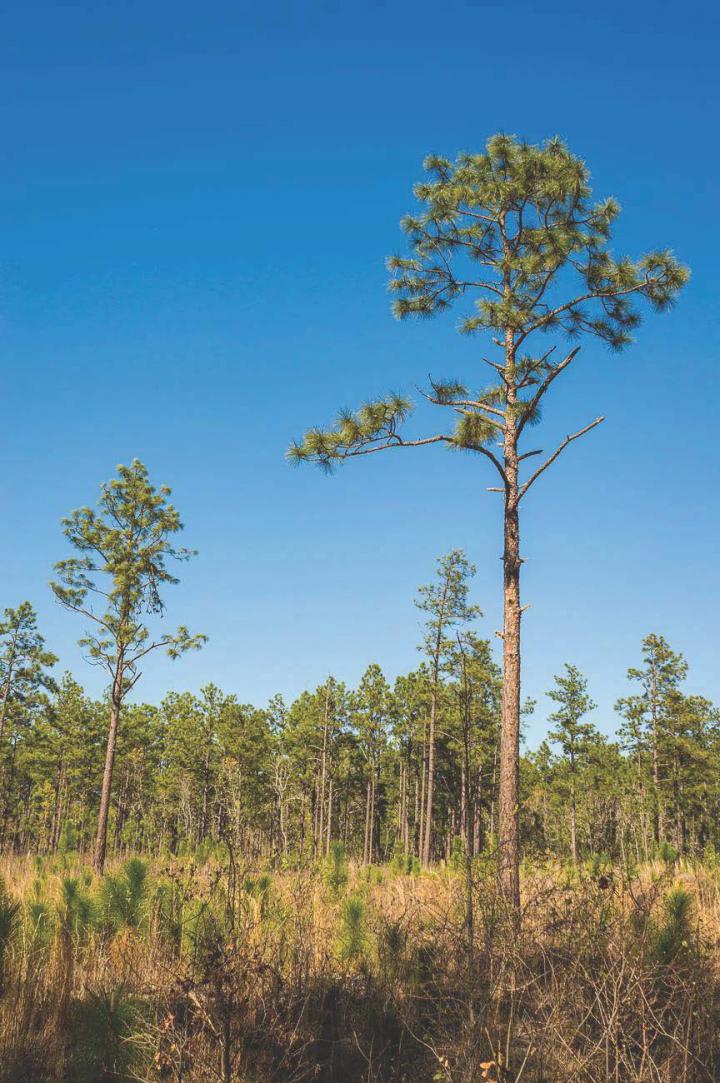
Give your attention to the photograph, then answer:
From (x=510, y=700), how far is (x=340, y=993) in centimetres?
373

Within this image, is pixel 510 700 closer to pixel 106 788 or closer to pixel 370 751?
pixel 106 788

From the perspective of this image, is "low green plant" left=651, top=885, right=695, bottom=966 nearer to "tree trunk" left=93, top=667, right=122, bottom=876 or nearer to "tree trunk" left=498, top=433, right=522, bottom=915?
"tree trunk" left=498, top=433, right=522, bottom=915

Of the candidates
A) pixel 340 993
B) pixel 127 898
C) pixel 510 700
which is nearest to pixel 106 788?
pixel 127 898

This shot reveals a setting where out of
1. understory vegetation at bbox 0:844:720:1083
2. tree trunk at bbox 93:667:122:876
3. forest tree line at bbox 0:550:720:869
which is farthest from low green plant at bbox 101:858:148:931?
forest tree line at bbox 0:550:720:869

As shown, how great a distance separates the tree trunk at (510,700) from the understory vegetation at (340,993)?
380 mm

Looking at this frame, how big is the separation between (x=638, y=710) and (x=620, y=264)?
28781 mm

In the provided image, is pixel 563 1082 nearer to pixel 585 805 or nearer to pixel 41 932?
pixel 41 932

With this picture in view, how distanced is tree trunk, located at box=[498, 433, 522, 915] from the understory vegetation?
0.38 metres

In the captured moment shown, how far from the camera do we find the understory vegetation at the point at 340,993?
12.0ft

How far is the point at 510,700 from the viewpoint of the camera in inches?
317

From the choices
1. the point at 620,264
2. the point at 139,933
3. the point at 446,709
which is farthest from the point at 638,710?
the point at 139,933

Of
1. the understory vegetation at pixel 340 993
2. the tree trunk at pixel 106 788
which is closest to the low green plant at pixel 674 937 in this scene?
the understory vegetation at pixel 340 993

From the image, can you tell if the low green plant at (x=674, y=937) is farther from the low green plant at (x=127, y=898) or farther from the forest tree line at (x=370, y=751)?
the forest tree line at (x=370, y=751)

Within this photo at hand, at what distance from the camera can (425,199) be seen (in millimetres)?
9492
